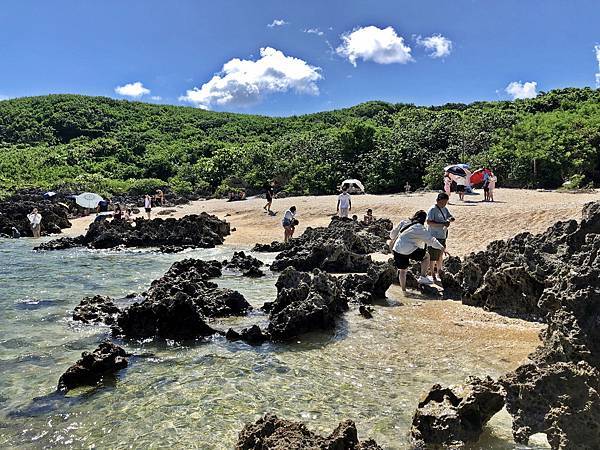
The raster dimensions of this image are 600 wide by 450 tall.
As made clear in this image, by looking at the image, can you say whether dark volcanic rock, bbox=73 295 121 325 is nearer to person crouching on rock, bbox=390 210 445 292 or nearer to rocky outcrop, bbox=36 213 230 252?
person crouching on rock, bbox=390 210 445 292

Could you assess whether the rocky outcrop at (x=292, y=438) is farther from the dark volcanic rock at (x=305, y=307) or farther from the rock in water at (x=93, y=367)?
the dark volcanic rock at (x=305, y=307)

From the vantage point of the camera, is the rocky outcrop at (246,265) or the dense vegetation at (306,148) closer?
the rocky outcrop at (246,265)

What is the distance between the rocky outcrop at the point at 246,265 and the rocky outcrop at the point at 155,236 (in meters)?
6.60

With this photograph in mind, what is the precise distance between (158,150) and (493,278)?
73.8 m

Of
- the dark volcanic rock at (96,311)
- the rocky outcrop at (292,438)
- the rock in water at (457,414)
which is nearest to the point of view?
the rocky outcrop at (292,438)

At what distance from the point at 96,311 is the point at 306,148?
128ft

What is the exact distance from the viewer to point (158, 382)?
7578 mm

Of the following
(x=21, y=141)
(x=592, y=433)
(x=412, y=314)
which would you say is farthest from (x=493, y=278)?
(x=21, y=141)

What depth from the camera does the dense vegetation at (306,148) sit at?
36469 millimetres

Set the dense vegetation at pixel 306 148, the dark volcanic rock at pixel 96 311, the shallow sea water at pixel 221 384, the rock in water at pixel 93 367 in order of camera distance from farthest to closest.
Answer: the dense vegetation at pixel 306 148 < the dark volcanic rock at pixel 96 311 < the rock in water at pixel 93 367 < the shallow sea water at pixel 221 384

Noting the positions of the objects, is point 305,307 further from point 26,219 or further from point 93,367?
point 26,219

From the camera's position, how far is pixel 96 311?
1148cm

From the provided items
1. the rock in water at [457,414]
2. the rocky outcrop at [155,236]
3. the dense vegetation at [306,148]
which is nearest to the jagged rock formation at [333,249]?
the rocky outcrop at [155,236]

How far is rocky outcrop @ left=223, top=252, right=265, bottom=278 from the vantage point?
16.5m
